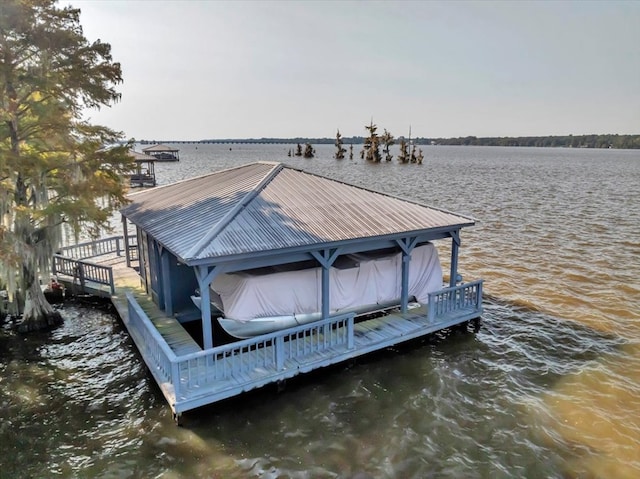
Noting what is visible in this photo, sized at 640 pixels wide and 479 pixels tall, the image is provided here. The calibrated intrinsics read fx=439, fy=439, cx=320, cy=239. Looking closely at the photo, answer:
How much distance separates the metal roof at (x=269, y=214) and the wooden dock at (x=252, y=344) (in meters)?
1.98

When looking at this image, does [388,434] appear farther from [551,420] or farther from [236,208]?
[236,208]

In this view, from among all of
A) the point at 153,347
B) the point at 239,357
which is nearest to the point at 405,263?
the point at 239,357

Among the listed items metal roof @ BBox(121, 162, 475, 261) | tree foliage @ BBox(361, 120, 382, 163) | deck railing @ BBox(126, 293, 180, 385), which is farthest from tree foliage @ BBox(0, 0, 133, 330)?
tree foliage @ BBox(361, 120, 382, 163)

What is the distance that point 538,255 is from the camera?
75.5ft

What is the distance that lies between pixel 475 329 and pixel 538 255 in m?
11.6

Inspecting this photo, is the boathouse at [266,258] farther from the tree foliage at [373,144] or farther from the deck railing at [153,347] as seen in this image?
the tree foliage at [373,144]

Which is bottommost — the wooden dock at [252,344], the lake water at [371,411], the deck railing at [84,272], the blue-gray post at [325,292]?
the lake water at [371,411]

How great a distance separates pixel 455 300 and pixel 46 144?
12.5 m

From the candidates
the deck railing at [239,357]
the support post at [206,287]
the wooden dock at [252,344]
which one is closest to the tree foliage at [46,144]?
the wooden dock at [252,344]

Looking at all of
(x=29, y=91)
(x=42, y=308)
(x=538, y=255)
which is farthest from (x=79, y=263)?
(x=538, y=255)

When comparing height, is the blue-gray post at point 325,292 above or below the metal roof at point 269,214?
below

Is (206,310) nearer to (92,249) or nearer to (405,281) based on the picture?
(405,281)

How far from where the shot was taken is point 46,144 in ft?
40.5

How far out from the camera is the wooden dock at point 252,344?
345 inches
